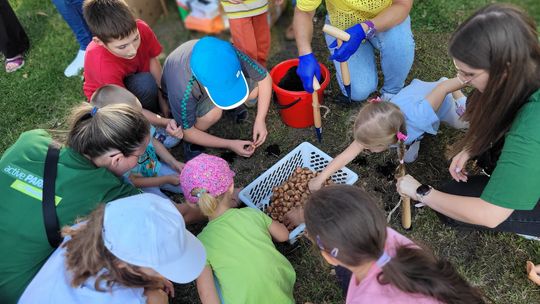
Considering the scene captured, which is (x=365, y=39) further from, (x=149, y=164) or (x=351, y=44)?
(x=149, y=164)

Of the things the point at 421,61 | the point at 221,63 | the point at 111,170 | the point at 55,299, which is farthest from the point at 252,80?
the point at 55,299

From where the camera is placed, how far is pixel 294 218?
8.11 ft

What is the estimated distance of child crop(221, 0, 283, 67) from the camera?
299 centimetres

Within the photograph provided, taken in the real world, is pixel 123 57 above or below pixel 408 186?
above

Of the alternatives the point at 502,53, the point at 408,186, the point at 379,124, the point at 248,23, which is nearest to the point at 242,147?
the point at 248,23

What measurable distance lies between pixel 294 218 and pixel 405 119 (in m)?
0.84

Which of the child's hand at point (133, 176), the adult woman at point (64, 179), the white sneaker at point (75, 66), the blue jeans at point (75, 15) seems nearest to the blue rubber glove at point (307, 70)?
the adult woman at point (64, 179)

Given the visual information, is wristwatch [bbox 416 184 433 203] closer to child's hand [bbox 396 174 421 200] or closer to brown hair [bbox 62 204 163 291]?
child's hand [bbox 396 174 421 200]

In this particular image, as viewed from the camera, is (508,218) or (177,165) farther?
(177,165)

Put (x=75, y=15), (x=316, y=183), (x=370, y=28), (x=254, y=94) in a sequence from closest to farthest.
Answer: (x=316, y=183) < (x=370, y=28) < (x=254, y=94) < (x=75, y=15)

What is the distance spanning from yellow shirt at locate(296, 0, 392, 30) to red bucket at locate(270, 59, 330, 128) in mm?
332

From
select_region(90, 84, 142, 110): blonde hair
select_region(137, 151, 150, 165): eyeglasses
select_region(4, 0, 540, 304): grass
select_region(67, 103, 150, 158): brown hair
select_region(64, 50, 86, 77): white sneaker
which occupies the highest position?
select_region(67, 103, 150, 158): brown hair

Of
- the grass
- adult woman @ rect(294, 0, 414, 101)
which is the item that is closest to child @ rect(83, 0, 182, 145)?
the grass

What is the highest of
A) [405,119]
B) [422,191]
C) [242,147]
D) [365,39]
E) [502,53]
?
[502,53]
